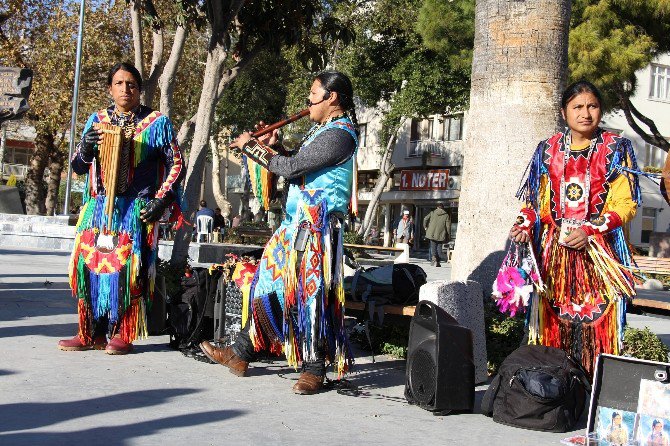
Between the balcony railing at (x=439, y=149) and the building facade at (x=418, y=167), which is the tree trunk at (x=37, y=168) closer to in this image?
the building facade at (x=418, y=167)

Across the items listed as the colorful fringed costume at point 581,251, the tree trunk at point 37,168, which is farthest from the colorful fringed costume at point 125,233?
the tree trunk at point 37,168

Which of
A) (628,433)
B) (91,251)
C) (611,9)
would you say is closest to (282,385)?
(91,251)

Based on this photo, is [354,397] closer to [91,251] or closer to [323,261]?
[323,261]

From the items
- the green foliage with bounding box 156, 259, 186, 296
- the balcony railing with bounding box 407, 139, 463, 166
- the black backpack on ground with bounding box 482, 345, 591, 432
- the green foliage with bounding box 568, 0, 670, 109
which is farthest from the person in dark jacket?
the black backpack on ground with bounding box 482, 345, 591, 432

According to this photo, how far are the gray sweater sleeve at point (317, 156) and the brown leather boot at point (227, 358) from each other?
4.01 ft

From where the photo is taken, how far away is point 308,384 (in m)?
4.97

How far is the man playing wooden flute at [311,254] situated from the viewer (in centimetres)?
506

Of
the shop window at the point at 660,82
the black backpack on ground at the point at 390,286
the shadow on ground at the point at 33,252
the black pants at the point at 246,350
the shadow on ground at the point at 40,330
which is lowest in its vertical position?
the shadow on ground at the point at 40,330

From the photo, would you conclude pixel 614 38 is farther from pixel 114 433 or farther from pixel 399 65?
pixel 114 433

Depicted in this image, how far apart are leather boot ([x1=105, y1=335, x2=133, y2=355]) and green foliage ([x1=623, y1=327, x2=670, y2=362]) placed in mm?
3478

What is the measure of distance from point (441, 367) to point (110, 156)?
8.82ft

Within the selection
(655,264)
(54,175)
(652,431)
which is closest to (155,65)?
(652,431)

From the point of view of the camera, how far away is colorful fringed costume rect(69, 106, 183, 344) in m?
5.81

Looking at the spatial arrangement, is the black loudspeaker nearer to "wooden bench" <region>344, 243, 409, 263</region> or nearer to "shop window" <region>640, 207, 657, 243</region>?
"wooden bench" <region>344, 243, 409, 263</region>
